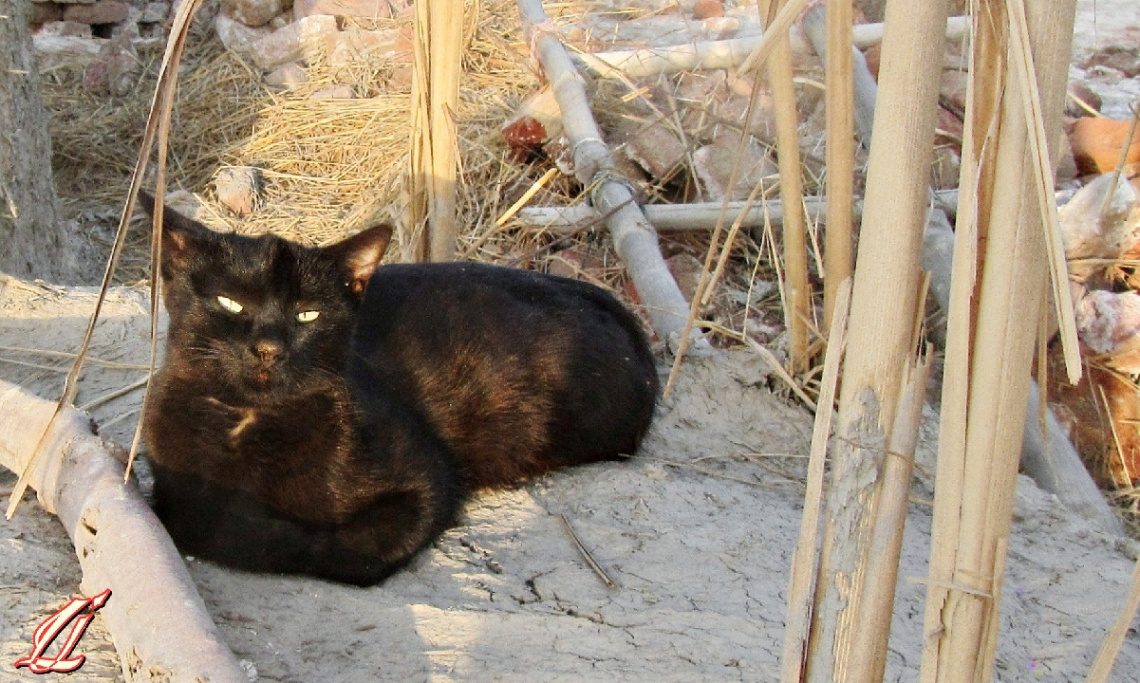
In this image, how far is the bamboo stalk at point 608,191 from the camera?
12.9 feet

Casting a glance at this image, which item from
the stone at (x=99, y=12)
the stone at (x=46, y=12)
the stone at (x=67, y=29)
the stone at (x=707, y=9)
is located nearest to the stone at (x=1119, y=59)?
the stone at (x=707, y=9)

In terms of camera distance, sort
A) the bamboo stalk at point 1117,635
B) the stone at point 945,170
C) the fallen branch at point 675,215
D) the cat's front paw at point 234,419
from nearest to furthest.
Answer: the bamboo stalk at point 1117,635, the cat's front paw at point 234,419, the fallen branch at point 675,215, the stone at point 945,170

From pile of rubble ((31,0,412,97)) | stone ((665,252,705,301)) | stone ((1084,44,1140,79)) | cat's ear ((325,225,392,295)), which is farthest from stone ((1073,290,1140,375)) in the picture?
pile of rubble ((31,0,412,97))

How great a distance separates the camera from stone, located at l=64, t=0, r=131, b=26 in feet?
25.1

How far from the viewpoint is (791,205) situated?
322 centimetres

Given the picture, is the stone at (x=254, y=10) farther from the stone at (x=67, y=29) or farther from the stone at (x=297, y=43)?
the stone at (x=67, y=29)

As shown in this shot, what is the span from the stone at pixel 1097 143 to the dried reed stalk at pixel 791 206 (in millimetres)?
2601

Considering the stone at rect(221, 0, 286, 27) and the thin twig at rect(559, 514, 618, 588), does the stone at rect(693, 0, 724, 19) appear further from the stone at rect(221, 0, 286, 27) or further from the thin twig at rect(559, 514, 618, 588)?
the thin twig at rect(559, 514, 618, 588)

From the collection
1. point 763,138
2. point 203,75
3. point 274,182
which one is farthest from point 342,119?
point 763,138

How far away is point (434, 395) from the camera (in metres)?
3.01

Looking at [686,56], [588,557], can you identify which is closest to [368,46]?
[686,56]

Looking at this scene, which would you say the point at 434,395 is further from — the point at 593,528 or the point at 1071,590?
the point at 1071,590

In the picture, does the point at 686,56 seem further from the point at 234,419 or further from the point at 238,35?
the point at 234,419

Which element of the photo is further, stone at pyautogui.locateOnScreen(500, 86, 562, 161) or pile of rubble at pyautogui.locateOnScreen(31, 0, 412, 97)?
pile of rubble at pyautogui.locateOnScreen(31, 0, 412, 97)
